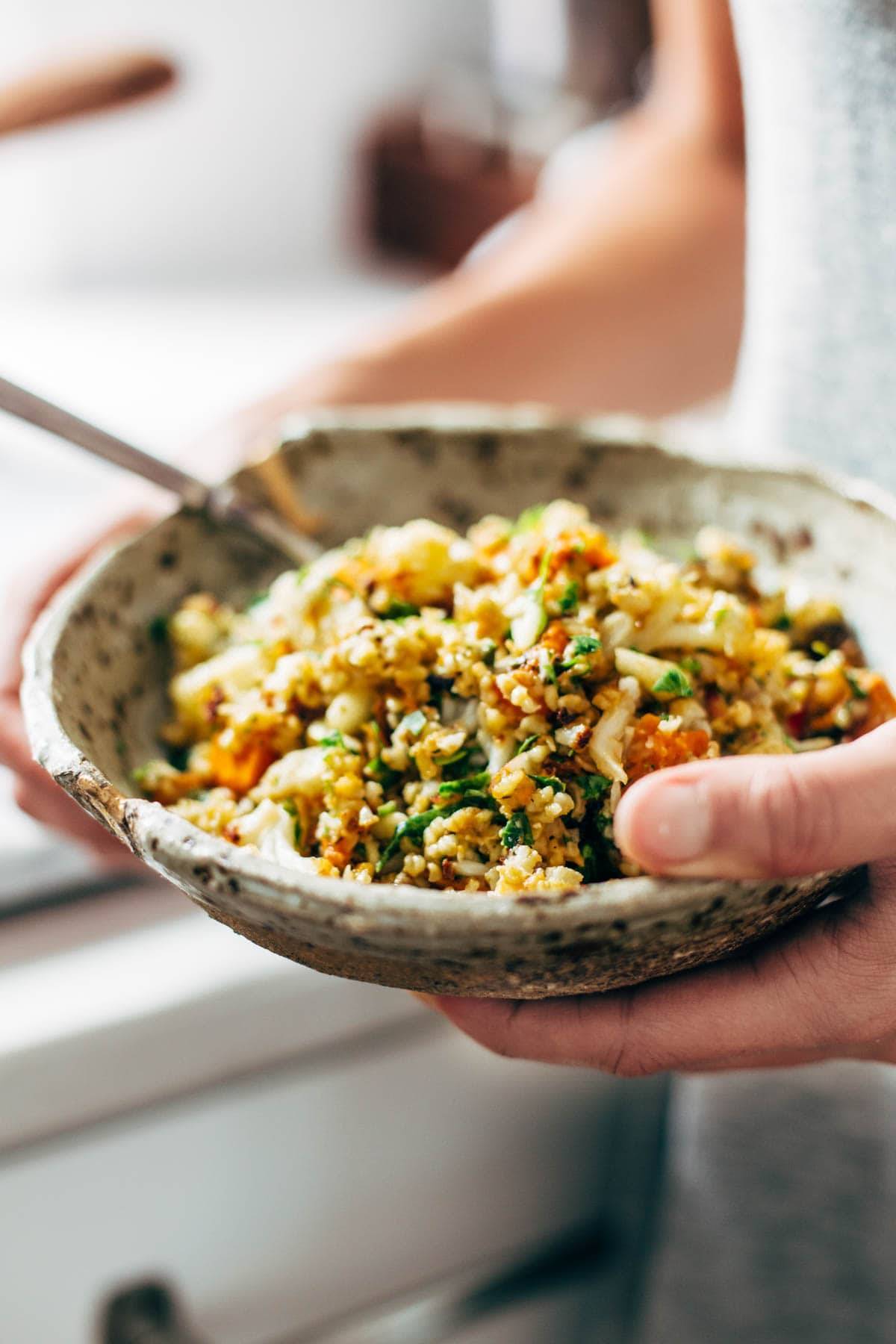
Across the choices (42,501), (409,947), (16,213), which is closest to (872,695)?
(409,947)

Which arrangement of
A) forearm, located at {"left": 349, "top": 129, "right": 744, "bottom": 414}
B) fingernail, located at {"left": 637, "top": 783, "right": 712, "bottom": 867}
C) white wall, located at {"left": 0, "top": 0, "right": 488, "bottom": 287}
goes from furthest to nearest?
1. white wall, located at {"left": 0, "top": 0, "right": 488, "bottom": 287}
2. forearm, located at {"left": 349, "top": 129, "right": 744, "bottom": 414}
3. fingernail, located at {"left": 637, "top": 783, "right": 712, "bottom": 867}

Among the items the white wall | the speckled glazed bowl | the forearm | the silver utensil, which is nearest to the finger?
the speckled glazed bowl

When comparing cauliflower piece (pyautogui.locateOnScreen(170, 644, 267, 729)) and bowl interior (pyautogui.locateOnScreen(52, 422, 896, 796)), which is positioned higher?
bowl interior (pyautogui.locateOnScreen(52, 422, 896, 796))

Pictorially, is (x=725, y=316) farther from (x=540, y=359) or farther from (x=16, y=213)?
(x=16, y=213)

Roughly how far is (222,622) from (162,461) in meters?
0.13

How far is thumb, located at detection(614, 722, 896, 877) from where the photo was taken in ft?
1.57

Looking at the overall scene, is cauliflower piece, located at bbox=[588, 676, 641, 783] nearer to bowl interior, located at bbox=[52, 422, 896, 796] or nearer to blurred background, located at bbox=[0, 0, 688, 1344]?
bowl interior, located at bbox=[52, 422, 896, 796]

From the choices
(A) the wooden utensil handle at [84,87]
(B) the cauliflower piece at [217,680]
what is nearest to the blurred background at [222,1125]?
(A) the wooden utensil handle at [84,87]

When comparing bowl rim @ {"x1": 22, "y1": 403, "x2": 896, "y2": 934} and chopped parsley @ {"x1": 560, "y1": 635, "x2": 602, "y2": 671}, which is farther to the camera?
chopped parsley @ {"x1": 560, "y1": 635, "x2": 602, "y2": 671}

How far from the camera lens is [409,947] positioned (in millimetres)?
491

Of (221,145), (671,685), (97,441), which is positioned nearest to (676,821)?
(671,685)

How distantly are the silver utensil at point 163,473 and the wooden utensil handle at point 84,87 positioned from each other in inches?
19.9

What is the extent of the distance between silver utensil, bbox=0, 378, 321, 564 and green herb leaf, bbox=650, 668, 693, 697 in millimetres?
384

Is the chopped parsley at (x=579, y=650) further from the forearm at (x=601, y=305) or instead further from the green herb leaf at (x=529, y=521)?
the forearm at (x=601, y=305)
